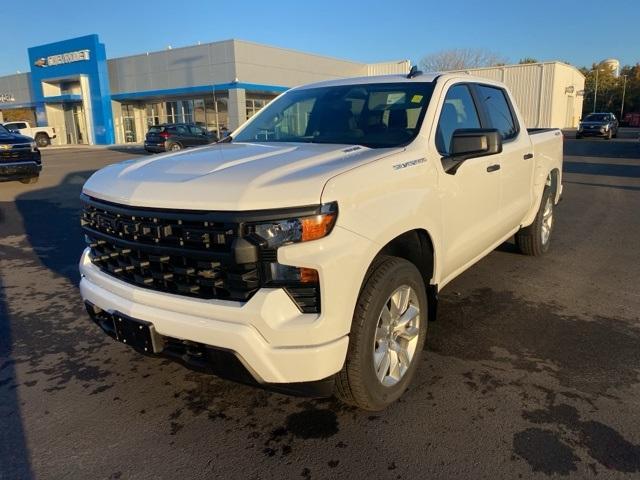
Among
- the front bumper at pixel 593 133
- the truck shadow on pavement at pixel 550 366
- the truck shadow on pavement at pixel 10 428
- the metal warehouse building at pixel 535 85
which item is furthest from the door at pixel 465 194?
the metal warehouse building at pixel 535 85

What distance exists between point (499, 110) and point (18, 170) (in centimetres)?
1314

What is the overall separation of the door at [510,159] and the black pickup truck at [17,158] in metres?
13.0

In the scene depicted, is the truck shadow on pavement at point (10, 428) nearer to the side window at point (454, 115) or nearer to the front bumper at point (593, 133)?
the side window at point (454, 115)

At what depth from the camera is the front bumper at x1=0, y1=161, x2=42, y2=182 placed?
13.4 metres

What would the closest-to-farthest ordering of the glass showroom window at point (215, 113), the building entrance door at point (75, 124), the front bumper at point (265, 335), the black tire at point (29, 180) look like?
the front bumper at point (265, 335), the black tire at point (29, 180), the glass showroom window at point (215, 113), the building entrance door at point (75, 124)

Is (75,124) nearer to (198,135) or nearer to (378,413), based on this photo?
(198,135)

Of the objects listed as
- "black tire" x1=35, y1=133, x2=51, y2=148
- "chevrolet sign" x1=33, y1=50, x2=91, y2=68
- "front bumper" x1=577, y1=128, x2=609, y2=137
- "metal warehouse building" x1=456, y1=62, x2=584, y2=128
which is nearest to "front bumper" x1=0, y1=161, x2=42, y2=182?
"black tire" x1=35, y1=133, x2=51, y2=148

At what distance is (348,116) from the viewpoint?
3910 mm

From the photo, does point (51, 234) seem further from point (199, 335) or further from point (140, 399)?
point (199, 335)

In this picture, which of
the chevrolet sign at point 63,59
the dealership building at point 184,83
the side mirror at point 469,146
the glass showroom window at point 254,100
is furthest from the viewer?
the chevrolet sign at point 63,59

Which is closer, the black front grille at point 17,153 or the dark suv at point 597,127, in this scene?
the black front grille at point 17,153

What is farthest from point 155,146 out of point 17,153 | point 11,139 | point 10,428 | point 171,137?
point 10,428

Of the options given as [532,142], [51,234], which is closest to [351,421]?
[532,142]

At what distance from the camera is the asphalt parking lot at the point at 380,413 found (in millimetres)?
2547
